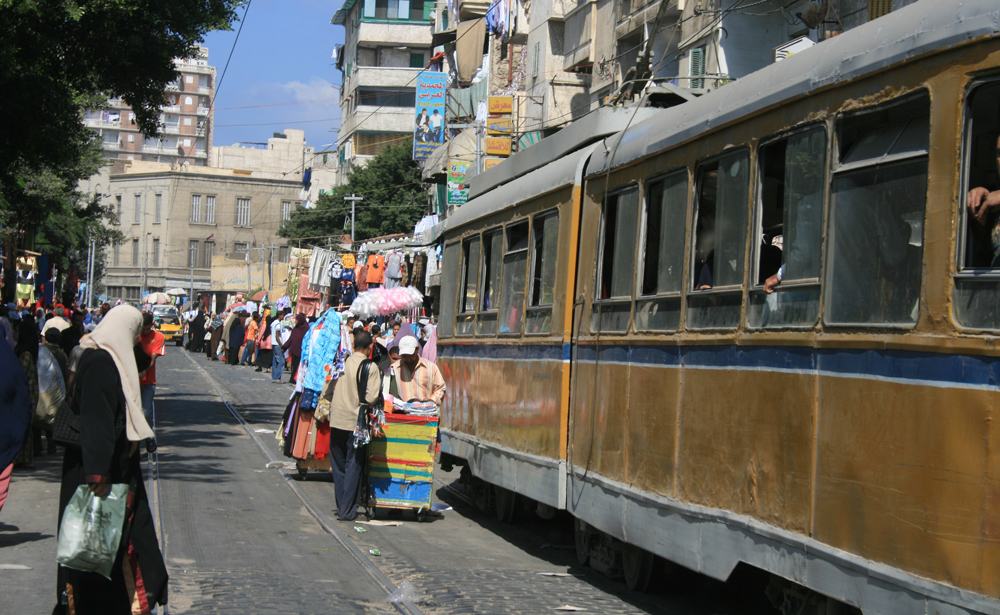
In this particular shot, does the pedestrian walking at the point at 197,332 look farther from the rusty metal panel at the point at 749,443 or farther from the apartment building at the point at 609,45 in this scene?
the rusty metal panel at the point at 749,443

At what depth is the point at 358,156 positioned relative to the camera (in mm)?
65375

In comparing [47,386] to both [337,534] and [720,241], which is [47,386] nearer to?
[337,534]

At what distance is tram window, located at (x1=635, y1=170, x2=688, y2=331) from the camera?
7117mm

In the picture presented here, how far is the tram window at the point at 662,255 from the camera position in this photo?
7.12m

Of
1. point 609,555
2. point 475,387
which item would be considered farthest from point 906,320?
point 475,387

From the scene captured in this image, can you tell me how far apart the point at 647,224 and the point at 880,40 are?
2738mm

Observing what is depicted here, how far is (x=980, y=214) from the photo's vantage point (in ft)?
14.6

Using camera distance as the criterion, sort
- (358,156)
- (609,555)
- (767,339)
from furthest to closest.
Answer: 1. (358,156)
2. (609,555)
3. (767,339)

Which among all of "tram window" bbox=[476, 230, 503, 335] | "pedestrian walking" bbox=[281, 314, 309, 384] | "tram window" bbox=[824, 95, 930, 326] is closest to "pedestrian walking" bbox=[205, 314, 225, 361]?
"pedestrian walking" bbox=[281, 314, 309, 384]

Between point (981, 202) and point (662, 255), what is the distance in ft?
10.1

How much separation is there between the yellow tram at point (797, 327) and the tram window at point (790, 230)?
0.05ft

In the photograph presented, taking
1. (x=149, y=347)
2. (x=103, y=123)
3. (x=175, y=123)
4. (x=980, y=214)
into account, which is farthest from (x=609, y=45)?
(x=103, y=123)

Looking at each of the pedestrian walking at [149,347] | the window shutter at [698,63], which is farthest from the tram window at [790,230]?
the window shutter at [698,63]

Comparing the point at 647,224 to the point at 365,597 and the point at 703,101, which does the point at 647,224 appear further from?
the point at 365,597
